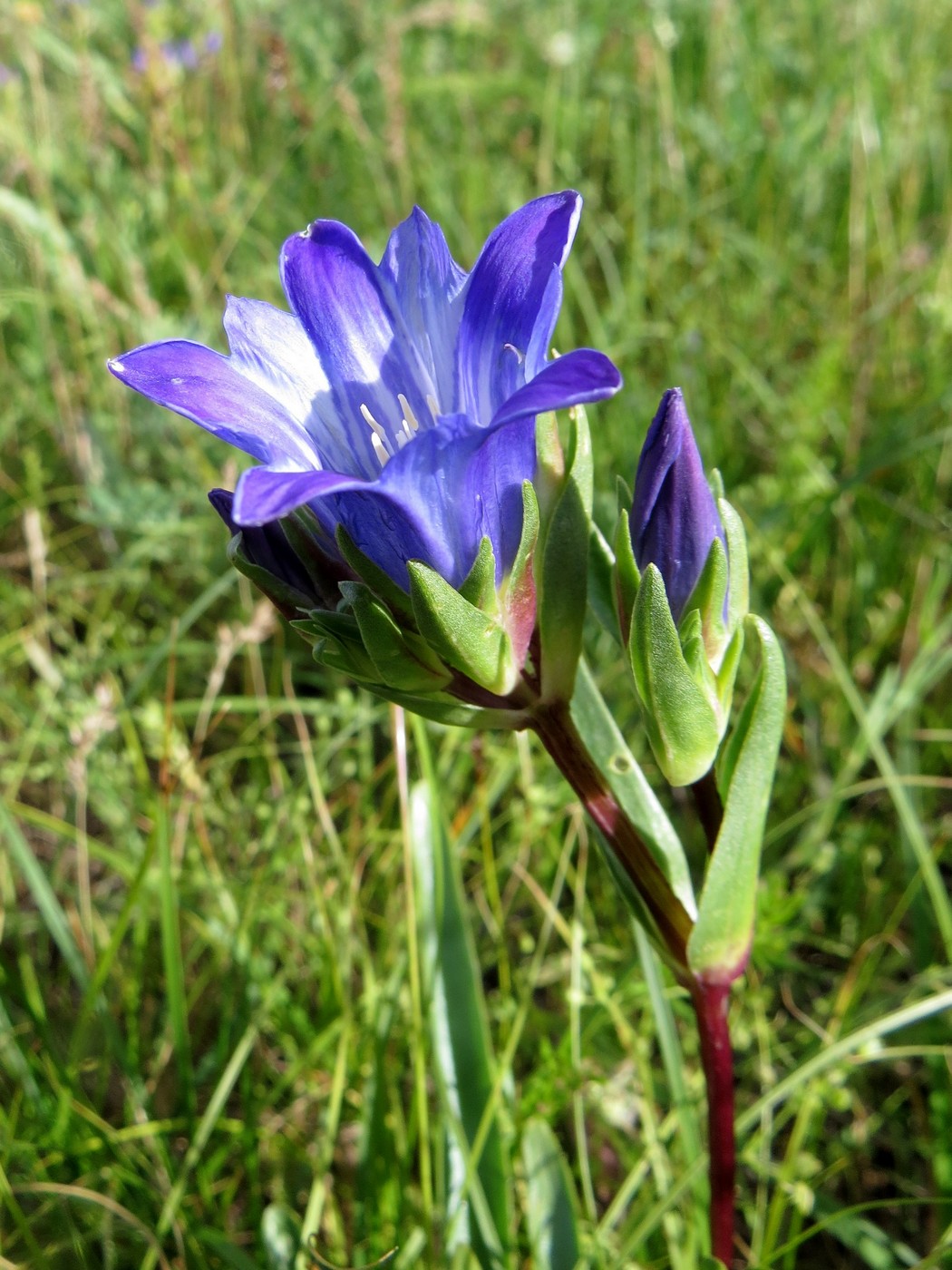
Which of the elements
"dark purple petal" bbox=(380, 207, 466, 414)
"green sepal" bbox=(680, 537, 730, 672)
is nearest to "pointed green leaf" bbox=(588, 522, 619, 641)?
"green sepal" bbox=(680, 537, 730, 672)

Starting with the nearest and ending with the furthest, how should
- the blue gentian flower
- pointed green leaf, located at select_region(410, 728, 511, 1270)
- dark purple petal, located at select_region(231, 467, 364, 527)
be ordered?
1. dark purple petal, located at select_region(231, 467, 364, 527)
2. the blue gentian flower
3. pointed green leaf, located at select_region(410, 728, 511, 1270)

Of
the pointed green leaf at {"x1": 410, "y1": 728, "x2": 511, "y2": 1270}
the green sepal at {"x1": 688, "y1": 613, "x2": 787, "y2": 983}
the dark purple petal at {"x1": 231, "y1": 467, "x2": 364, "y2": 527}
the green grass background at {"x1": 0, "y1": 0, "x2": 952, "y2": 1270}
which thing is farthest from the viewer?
the green grass background at {"x1": 0, "y1": 0, "x2": 952, "y2": 1270}

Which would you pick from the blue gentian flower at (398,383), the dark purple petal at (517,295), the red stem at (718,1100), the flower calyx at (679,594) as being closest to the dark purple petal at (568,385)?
the blue gentian flower at (398,383)

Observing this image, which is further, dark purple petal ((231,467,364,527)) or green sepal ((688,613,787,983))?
green sepal ((688,613,787,983))

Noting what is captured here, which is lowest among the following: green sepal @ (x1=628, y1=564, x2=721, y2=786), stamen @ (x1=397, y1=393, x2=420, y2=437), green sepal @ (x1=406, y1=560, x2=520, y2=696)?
green sepal @ (x1=628, y1=564, x2=721, y2=786)

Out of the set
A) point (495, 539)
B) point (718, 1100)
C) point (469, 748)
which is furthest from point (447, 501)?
point (469, 748)

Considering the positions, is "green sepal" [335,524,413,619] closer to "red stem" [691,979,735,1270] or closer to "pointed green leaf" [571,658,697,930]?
"pointed green leaf" [571,658,697,930]

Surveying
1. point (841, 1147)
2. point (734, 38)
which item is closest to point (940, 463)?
point (841, 1147)

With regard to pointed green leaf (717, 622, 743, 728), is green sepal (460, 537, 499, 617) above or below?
above
